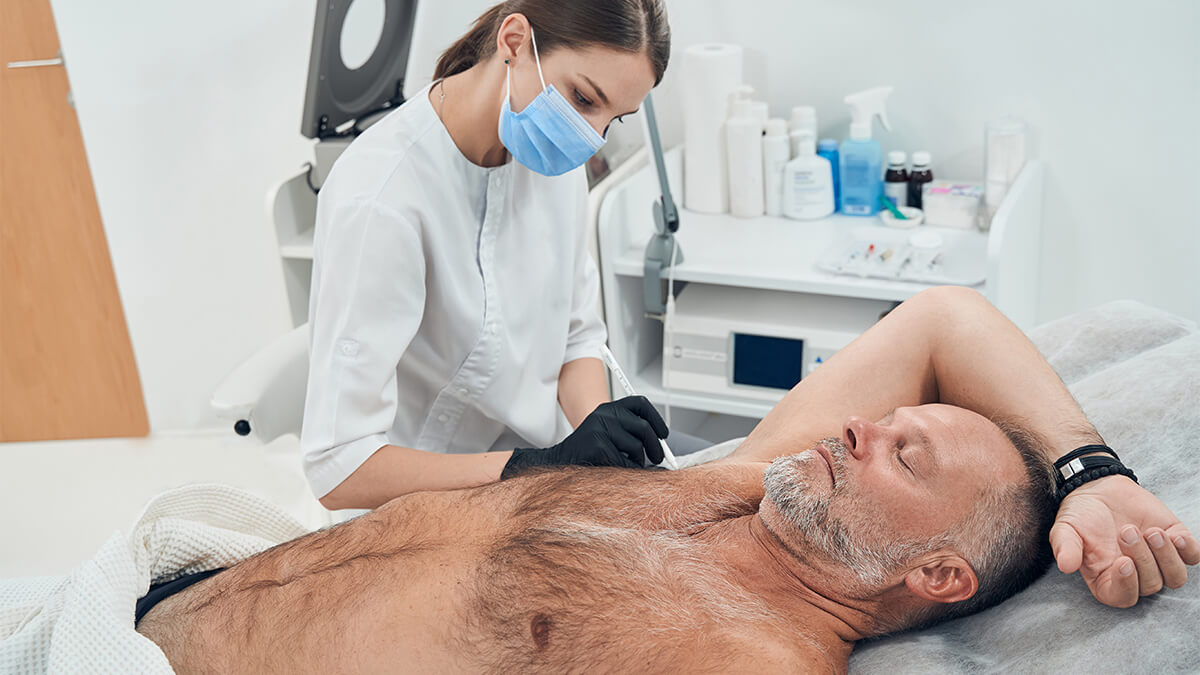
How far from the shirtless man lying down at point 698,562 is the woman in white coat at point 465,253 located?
11 cm

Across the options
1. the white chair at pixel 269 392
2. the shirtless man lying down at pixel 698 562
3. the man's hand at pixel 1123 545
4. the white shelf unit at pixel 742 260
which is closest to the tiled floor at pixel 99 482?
the white chair at pixel 269 392

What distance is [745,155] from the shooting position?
80.2 inches

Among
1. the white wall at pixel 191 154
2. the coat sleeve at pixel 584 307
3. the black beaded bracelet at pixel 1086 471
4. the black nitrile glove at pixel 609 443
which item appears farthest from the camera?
the white wall at pixel 191 154

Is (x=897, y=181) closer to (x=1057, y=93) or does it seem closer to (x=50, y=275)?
(x=1057, y=93)

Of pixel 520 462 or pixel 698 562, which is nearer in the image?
pixel 698 562

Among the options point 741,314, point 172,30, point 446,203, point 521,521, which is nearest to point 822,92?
point 741,314

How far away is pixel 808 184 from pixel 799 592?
1.15 meters

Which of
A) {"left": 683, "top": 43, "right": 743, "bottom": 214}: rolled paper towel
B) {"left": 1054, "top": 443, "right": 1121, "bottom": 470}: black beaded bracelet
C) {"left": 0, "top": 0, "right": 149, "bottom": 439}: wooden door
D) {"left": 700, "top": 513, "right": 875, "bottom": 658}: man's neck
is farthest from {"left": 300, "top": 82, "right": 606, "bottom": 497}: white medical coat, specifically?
{"left": 0, "top": 0, "right": 149, "bottom": 439}: wooden door

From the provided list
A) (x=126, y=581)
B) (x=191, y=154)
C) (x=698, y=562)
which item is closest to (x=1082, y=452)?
(x=698, y=562)

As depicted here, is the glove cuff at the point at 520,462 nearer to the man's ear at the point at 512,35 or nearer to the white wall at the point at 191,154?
the man's ear at the point at 512,35

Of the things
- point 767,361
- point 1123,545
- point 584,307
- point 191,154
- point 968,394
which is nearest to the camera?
point 1123,545

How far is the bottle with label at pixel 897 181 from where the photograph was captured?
2.04 metres

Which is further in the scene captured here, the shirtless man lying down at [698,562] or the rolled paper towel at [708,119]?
the rolled paper towel at [708,119]

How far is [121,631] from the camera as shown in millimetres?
984
